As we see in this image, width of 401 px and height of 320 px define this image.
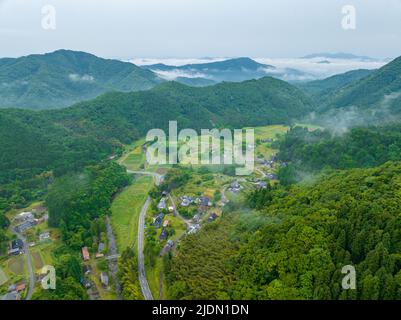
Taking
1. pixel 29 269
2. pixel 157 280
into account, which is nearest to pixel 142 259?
pixel 157 280

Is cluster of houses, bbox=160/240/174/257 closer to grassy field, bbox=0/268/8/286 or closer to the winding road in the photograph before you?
the winding road

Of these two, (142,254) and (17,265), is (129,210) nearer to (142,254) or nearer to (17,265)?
(142,254)

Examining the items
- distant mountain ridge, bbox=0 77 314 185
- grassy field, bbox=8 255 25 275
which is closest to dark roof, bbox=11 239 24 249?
grassy field, bbox=8 255 25 275

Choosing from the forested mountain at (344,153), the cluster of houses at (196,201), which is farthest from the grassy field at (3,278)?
the forested mountain at (344,153)

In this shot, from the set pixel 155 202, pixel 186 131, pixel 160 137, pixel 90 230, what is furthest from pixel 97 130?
pixel 90 230
